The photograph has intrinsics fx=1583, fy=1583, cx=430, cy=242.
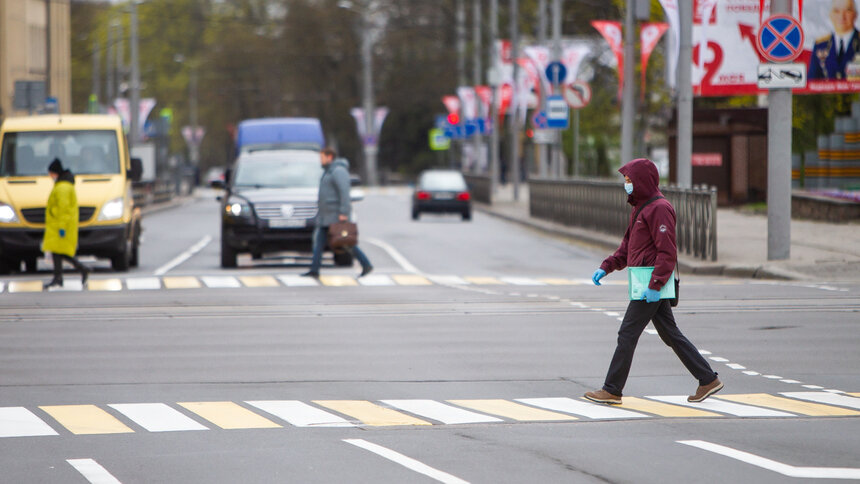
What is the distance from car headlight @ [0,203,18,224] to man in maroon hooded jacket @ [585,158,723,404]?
48.9ft

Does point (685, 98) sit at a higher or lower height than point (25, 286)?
higher

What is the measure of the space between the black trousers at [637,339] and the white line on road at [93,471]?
3545mm

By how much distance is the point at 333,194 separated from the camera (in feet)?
70.6

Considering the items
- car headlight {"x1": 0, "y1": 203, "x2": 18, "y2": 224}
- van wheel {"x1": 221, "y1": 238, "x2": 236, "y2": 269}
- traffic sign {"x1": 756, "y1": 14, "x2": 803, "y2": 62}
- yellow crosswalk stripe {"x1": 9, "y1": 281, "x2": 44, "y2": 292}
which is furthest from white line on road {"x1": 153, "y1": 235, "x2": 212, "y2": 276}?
traffic sign {"x1": 756, "y1": 14, "x2": 803, "y2": 62}

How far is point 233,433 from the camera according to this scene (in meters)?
9.00

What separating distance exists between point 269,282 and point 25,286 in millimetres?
3241

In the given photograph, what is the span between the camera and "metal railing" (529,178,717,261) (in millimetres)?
23484

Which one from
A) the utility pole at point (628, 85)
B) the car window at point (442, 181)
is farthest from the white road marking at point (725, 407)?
the car window at point (442, 181)

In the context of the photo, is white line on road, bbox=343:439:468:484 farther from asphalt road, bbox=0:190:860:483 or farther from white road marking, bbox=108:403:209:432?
white road marking, bbox=108:403:209:432

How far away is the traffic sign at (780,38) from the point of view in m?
21.2

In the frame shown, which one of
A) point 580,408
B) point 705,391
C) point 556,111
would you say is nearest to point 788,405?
point 705,391

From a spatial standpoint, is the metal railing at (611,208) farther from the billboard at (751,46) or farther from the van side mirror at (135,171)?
the van side mirror at (135,171)

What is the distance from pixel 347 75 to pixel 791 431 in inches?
3465

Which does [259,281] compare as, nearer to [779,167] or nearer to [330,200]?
[330,200]
